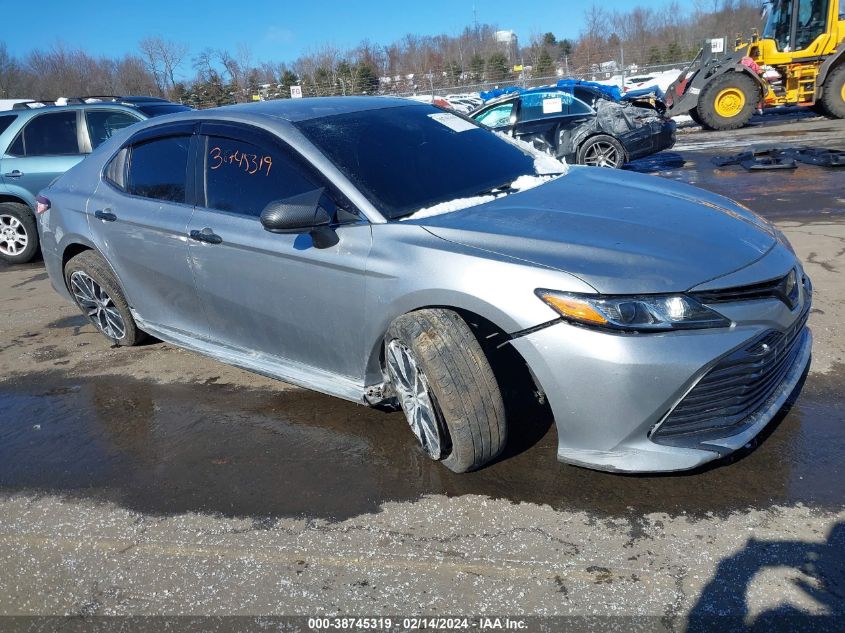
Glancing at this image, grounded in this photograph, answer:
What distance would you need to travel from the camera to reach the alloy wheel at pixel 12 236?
28.4ft

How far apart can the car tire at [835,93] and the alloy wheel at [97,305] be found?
1630 cm

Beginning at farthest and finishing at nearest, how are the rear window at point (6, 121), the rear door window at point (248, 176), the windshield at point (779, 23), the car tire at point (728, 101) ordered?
the windshield at point (779, 23) < the car tire at point (728, 101) < the rear window at point (6, 121) < the rear door window at point (248, 176)

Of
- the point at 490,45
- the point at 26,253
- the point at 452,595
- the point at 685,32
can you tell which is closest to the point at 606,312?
the point at 452,595

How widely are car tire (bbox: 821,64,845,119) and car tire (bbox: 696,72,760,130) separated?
1380 millimetres

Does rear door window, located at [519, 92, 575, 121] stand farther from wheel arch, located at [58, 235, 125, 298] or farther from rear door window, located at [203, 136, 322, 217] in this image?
rear door window, located at [203, 136, 322, 217]

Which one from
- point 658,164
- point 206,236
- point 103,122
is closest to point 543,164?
point 206,236

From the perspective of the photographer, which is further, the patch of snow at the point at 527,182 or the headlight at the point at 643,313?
the patch of snow at the point at 527,182

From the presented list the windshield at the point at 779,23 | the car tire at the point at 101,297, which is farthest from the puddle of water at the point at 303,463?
the windshield at the point at 779,23

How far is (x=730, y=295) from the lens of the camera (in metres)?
2.68

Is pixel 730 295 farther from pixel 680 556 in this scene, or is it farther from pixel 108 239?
pixel 108 239

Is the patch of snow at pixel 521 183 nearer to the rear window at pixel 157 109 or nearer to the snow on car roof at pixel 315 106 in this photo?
the snow on car roof at pixel 315 106

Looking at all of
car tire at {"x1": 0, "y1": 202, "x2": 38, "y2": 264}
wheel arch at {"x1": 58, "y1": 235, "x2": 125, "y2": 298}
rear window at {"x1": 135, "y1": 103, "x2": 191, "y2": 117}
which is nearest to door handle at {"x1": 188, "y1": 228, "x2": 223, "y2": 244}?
wheel arch at {"x1": 58, "y1": 235, "x2": 125, "y2": 298}

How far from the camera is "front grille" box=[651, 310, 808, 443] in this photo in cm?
261

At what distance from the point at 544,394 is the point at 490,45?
63.3m
